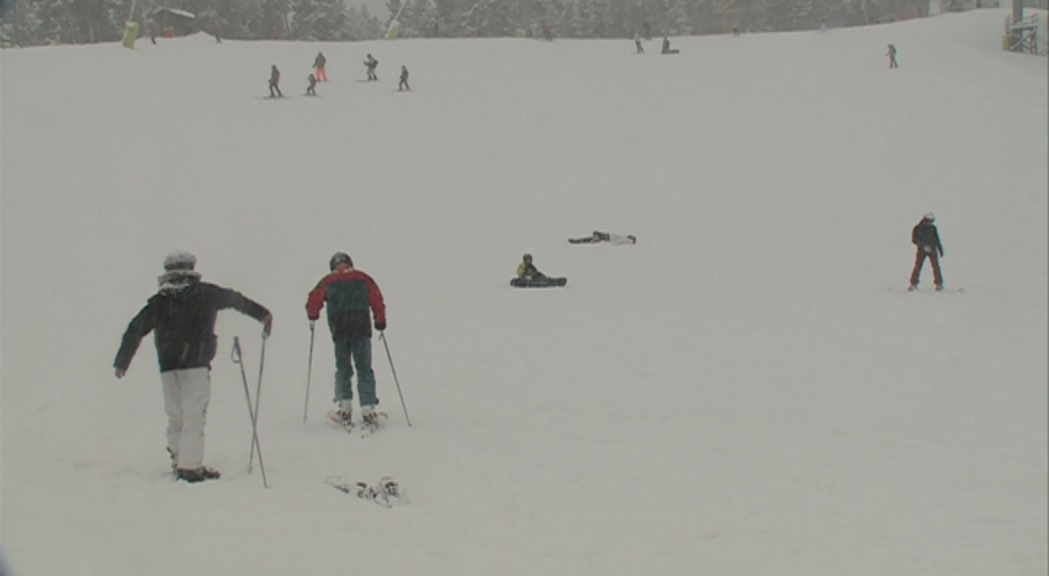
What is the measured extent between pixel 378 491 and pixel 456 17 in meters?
82.5

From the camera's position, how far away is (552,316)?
49.1 ft

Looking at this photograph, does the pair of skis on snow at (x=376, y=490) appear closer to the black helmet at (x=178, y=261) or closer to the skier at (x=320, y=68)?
the black helmet at (x=178, y=261)

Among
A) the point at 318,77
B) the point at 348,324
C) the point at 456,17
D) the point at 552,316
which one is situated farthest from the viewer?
the point at 456,17

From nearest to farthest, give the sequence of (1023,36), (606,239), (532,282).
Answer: (532,282), (606,239), (1023,36)

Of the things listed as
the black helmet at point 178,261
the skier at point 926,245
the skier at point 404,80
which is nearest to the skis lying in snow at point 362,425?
the black helmet at point 178,261

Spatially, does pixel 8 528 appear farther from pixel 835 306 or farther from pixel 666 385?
pixel 835 306

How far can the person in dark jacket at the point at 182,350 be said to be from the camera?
695 cm

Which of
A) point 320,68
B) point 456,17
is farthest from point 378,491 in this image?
point 456,17

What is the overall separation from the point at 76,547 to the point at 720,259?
16.9 m

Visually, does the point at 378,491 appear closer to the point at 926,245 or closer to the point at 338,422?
the point at 338,422

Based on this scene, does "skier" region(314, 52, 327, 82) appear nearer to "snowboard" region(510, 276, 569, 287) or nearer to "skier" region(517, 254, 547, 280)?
"skier" region(517, 254, 547, 280)

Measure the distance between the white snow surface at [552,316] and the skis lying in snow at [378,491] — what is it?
13cm

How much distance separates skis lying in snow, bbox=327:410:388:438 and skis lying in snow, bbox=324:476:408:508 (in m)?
1.50

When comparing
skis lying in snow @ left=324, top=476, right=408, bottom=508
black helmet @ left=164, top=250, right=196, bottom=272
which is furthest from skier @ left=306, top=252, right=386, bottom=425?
black helmet @ left=164, top=250, right=196, bottom=272
